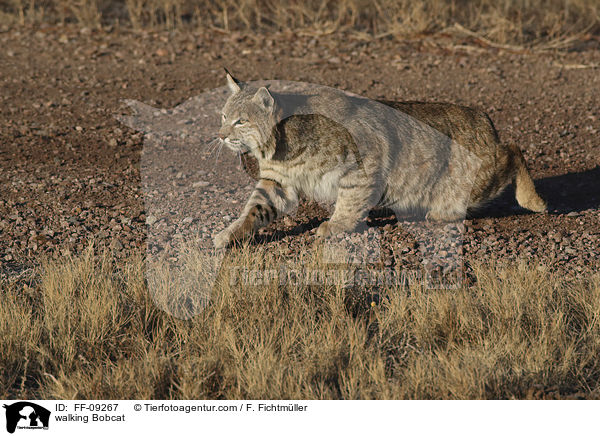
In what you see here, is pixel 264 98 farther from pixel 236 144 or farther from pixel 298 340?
pixel 298 340

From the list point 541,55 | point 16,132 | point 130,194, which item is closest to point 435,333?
point 130,194

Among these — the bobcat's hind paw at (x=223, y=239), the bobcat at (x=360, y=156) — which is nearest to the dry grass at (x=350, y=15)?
the bobcat at (x=360, y=156)

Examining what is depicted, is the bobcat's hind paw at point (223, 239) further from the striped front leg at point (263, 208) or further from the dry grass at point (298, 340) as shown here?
Answer: the dry grass at point (298, 340)

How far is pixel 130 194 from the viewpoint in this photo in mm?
6172

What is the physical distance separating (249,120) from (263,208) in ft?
Answer: 2.14

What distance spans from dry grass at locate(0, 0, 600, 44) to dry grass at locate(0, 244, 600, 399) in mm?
6652

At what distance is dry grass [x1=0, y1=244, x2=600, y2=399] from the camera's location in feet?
11.5

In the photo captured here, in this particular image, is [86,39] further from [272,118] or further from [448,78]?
[272,118]

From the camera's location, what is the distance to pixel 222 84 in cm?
911

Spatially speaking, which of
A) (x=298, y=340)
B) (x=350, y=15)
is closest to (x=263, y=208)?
(x=298, y=340)

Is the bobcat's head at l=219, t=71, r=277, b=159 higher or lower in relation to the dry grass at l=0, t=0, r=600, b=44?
higher
